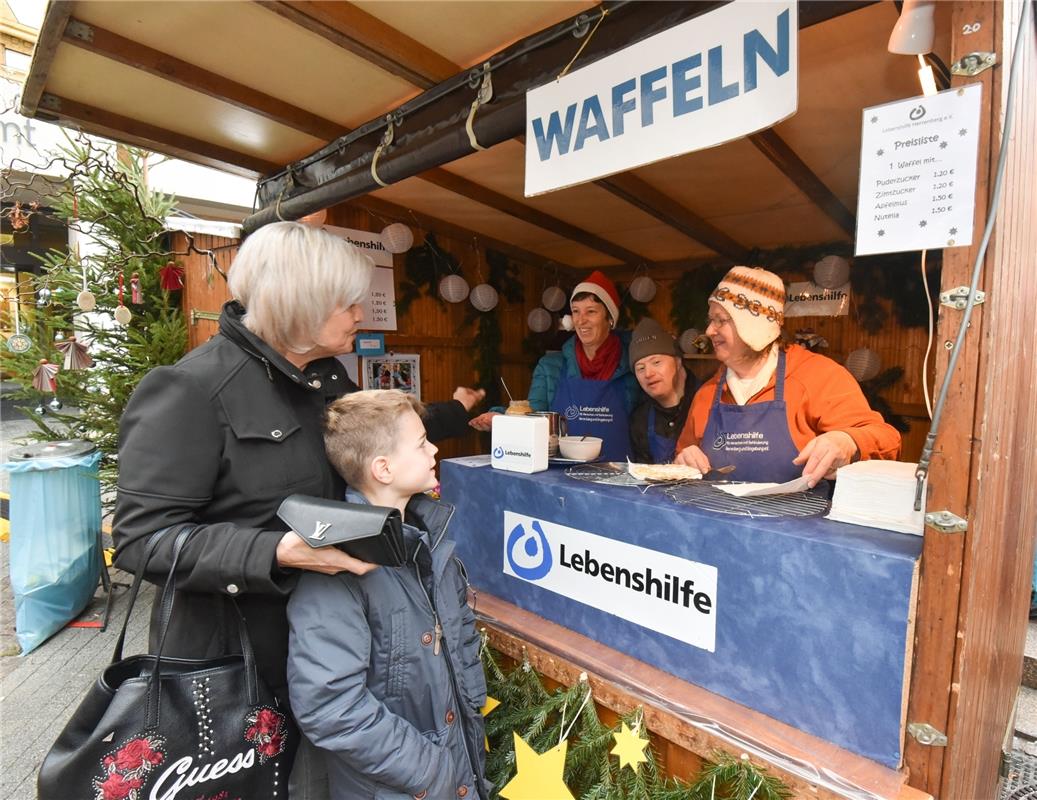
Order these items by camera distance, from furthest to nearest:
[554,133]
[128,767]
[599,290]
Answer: [599,290] < [554,133] < [128,767]

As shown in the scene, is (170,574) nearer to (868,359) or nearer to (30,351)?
(30,351)

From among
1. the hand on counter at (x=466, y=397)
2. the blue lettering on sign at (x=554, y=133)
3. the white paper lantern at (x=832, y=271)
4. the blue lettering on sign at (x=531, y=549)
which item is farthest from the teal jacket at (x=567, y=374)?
the blue lettering on sign at (x=554, y=133)

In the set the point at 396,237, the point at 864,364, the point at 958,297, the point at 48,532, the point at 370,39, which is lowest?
the point at 48,532

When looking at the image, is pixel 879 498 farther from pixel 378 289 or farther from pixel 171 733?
pixel 378 289

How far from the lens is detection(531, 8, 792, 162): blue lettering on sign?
1.18 m

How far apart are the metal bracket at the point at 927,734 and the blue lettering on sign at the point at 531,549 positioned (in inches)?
38.5

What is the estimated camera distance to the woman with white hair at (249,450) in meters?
1.19

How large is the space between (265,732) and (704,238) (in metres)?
4.00

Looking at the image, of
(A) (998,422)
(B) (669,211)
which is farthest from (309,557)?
(B) (669,211)

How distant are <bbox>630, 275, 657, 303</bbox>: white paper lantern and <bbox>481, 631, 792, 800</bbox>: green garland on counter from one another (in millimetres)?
3920

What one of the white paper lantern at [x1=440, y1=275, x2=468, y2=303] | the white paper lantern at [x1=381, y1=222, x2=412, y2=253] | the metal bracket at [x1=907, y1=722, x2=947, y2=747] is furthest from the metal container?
the white paper lantern at [x1=440, y1=275, x2=468, y2=303]

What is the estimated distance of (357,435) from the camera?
1420 mm

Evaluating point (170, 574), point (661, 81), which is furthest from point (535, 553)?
point (661, 81)

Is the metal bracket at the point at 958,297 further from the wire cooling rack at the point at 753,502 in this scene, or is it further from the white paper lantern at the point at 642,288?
the white paper lantern at the point at 642,288
